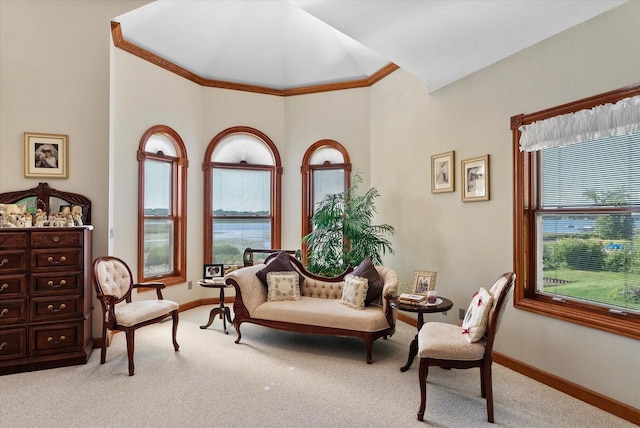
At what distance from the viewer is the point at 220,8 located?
17.4ft

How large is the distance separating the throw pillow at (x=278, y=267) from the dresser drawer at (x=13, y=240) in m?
2.36

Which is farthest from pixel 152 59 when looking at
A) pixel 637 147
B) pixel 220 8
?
pixel 637 147

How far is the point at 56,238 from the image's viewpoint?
12.3 feet

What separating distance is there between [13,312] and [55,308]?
33 cm

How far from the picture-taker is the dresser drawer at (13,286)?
358 centimetres

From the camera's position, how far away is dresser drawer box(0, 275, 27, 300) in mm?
3578

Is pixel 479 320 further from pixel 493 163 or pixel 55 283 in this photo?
pixel 55 283

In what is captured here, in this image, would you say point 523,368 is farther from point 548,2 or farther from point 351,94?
point 351,94

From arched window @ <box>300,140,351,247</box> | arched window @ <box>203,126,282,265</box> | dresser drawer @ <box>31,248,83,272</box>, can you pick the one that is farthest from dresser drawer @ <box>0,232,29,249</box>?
arched window @ <box>300,140,351,247</box>

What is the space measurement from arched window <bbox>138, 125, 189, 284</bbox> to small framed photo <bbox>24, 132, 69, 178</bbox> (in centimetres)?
112

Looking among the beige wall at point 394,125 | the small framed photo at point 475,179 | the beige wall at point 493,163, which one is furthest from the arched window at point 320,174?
the small framed photo at point 475,179

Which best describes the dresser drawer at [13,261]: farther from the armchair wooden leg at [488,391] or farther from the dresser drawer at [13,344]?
the armchair wooden leg at [488,391]

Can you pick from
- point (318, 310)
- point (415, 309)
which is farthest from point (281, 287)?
point (415, 309)

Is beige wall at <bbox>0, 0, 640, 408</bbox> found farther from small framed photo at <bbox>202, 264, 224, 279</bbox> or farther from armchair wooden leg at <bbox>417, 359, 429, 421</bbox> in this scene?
armchair wooden leg at <bbox>417, 359, 429, 421</bbox>
